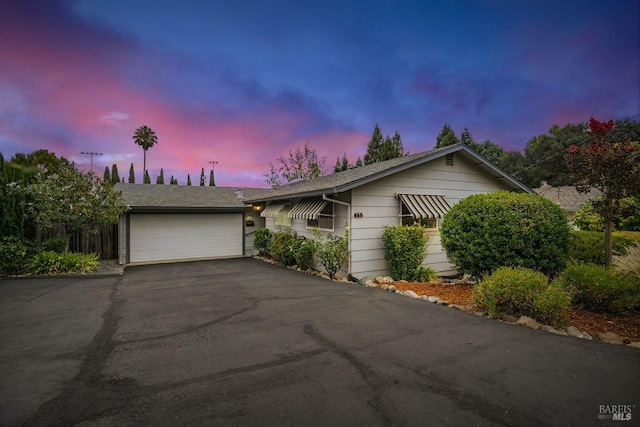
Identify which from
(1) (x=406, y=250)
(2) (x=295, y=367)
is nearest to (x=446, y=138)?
(1) (x=406, y=250)

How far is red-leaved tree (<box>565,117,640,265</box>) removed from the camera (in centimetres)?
645

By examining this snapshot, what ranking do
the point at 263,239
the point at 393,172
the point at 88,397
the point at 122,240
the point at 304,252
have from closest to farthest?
1. the point at 88,397
2. the point at 393,172
3. the point at 304,252
4. the point at 122,240
5. the point at 263,239

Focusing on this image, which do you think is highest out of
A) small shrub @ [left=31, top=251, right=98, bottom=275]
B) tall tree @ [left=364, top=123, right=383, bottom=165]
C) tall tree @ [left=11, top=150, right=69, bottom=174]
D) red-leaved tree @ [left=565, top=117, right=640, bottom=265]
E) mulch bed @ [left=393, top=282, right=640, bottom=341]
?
tall tree @ [left=364, top=123, right=383, bottom=165]

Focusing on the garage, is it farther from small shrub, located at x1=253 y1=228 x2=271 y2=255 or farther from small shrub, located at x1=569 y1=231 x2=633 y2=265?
small shrub, located at x1=569 y1=231 x2=633 y2=265

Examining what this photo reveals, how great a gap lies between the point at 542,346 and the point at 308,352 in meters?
3.25

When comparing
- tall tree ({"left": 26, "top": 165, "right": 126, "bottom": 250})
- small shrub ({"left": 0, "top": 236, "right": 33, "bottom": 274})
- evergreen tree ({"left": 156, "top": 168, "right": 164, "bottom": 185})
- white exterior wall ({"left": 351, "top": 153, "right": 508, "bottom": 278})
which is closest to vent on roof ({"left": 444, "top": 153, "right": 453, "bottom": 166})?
white exterior wall ({"left": 351, "top": 153, "right": 508, "bottom": 278})

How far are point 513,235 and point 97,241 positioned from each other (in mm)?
16144

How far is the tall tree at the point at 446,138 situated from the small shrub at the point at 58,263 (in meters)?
32.2

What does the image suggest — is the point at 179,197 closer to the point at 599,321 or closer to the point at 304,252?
the point at 304,252

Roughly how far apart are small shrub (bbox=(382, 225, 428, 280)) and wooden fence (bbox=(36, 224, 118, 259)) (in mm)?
12577

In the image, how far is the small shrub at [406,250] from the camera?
911cm

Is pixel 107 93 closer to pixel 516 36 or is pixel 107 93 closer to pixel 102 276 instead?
pixel 102 276

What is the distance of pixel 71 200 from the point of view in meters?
10.6

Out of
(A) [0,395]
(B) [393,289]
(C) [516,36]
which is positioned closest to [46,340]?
(A) [0,395]
